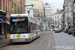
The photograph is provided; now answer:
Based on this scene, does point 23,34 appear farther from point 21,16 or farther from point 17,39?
point 21,16

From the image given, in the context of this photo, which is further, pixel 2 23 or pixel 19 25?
pixel 2 23

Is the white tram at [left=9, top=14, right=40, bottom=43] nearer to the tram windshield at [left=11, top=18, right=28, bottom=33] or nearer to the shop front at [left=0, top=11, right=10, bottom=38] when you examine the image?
the tram windshield at [left=11, top=18, right=28, bottom=33]

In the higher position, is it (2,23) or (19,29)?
(2,23)

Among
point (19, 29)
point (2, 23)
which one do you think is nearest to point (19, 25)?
point (19, 29)

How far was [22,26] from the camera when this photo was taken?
17.4 m

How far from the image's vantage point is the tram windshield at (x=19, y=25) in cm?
1731

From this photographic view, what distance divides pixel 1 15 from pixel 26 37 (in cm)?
902

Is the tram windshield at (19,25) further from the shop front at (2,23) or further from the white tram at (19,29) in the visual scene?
the shop front at (2,23)

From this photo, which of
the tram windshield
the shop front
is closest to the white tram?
the tram windshield

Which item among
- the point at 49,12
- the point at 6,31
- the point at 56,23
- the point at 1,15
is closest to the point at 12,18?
the point at 1,15

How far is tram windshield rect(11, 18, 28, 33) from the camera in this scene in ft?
56.8

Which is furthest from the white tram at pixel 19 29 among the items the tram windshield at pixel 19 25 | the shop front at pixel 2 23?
the shop front at pixel 2 23

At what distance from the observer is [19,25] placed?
17375 mm

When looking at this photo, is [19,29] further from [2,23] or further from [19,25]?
[2,23]
